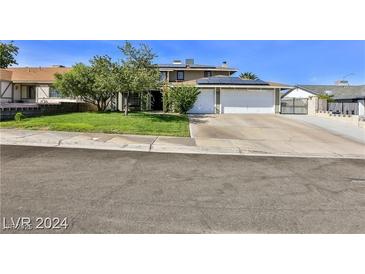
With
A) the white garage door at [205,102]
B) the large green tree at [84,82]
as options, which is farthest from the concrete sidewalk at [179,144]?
the white garage door at [205,102]

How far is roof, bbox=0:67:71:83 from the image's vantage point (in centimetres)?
2927

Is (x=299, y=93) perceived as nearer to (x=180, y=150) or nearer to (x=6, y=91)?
(x=6, y=91)

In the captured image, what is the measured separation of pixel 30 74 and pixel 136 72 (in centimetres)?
1818

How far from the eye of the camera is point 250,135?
15.3m

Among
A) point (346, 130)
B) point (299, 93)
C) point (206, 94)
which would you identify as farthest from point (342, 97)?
point (346, 130)

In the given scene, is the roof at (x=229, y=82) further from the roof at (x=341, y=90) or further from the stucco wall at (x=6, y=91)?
the stucco wall at (x=6, y=91)

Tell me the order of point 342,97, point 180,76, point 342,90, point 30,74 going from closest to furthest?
point 30,74
point 180,76
point 342,97
point 342,90

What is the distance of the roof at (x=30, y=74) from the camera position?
2927cm

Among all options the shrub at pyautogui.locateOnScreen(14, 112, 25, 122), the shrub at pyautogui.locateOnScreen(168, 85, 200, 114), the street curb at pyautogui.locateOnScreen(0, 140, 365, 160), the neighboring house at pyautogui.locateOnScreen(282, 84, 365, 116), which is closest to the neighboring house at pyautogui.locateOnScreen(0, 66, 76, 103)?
the shrub at pyautogui.locateOnScreen(168, 85, 200, 114)

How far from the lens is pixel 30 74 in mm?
31156

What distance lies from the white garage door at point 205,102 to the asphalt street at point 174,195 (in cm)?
1841

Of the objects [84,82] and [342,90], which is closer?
[84,82]

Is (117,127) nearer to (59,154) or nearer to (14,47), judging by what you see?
(59,154)

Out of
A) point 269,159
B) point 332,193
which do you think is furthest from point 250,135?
point 332,193
